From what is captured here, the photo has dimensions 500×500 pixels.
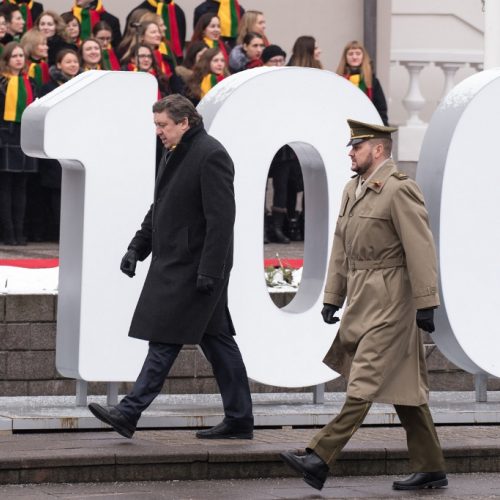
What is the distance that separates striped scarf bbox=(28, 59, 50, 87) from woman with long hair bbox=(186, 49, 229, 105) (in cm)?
118

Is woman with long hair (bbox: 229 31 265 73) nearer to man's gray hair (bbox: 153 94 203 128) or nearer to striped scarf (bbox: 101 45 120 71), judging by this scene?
striped scarf (bbox: 101 45 120 71)

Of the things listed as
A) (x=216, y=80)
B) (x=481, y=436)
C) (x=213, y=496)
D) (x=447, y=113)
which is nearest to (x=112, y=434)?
(x=213, y=496)

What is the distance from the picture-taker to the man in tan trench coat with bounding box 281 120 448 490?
348 inches

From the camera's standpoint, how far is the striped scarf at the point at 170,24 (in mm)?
17281

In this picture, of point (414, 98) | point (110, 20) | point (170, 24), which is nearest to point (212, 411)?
point (110, 20)

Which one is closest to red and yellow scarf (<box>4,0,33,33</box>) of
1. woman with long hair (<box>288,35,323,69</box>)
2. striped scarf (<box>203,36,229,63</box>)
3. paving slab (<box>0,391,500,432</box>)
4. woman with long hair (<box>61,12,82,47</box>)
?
woman with long hair (<box>61,12,82,47</box>)

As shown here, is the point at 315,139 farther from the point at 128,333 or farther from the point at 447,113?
the point at 128,333

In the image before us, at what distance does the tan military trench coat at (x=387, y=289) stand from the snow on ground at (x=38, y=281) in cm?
296

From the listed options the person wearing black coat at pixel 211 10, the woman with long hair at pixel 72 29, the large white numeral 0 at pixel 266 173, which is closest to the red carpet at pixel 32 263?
the large white numeral 0 at pixel 266 173

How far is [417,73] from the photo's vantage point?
20359 millimetres

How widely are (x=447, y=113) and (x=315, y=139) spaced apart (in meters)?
0.78

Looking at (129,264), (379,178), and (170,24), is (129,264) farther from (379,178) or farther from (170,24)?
Result: (170,24)

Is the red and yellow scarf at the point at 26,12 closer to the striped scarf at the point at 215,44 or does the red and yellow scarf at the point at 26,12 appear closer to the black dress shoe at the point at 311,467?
the striped scarf at the point at 215,44

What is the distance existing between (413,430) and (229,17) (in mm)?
8914
